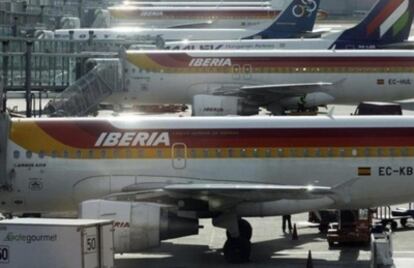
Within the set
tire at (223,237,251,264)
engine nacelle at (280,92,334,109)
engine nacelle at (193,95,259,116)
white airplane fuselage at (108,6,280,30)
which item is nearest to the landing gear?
tire at (223,237,251,264)

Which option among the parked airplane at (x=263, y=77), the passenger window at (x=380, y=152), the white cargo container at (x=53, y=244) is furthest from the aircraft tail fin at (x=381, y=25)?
the white cargo container at (x=53, y=244)

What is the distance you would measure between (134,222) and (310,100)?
110 ft

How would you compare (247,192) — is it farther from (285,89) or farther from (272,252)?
(285,89)

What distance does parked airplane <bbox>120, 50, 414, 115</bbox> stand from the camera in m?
59.6

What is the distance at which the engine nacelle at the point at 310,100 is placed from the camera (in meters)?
60.3

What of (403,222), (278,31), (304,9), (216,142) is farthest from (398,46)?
(216,142)

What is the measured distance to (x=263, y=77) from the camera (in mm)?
60812

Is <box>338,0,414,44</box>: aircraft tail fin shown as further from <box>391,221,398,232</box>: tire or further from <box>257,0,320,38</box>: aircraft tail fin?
<box>391,221,398,232</box>: tire

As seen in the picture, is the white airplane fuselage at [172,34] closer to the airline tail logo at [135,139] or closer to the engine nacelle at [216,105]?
the engine nacelle at [216,105]

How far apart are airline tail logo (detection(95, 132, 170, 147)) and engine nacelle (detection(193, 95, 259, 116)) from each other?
28.0 m

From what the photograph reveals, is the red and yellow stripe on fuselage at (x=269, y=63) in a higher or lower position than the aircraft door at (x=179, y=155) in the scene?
higher

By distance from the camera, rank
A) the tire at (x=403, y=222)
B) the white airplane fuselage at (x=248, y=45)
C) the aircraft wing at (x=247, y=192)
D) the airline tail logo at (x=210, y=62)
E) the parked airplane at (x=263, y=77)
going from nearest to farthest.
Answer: the aircraft wing at (x=247, y=192) < the tire at (x=403, y=222) < the parked airplane at (x=263, y=77) < the airline tail logo at (x=210, y=62) < the white airplane fuselage at (x=248, y=45)

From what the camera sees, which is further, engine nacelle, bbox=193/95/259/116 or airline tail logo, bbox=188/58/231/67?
airline tail logo, bbox=188/58/231/67

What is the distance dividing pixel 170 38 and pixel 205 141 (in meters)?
66.7
